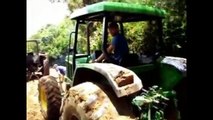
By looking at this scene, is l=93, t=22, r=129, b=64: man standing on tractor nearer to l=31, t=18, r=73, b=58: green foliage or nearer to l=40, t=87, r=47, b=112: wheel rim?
l=40, t=87, r=47, b=112: wheel rim

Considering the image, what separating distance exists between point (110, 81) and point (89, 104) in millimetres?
Result: 290

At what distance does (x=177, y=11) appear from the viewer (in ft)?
29.5

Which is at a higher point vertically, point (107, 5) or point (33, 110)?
point (107, 5)

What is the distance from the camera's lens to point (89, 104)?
9.74 feet

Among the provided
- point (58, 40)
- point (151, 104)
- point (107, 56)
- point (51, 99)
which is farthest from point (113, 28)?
point (58, 40)

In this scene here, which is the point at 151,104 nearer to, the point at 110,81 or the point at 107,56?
the point at 110,81

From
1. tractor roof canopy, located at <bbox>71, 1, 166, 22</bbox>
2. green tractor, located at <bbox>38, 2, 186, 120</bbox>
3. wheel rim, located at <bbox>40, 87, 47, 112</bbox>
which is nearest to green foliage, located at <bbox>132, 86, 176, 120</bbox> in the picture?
green tractor, located at <bbox>38, 2, 186, 120</bbox>

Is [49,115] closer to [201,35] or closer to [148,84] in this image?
[148,84]

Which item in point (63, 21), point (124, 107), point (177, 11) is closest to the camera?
point (124, 107)

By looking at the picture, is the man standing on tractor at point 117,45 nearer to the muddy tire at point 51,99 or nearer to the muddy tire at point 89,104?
the muddy tire at point 89,104

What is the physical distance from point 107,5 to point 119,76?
88cm

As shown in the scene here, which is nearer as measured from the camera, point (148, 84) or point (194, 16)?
point (194, 16)

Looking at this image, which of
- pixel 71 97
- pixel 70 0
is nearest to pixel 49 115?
pixel 71 97

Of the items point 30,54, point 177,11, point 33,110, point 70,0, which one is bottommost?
point 33,110
